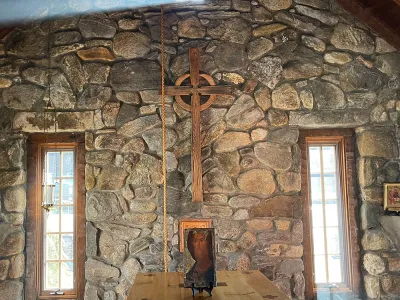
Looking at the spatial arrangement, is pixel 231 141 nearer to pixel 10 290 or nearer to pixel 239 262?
pixel 239 262

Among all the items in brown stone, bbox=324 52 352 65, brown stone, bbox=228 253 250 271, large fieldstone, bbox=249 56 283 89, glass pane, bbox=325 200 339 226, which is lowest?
brown stone, bbox=228 253 250 271

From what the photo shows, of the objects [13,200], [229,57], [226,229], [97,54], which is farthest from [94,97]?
[226,229]

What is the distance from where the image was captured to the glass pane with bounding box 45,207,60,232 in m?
3.98

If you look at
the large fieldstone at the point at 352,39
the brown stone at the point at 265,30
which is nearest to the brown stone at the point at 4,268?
the brown stone at the point at 265,30

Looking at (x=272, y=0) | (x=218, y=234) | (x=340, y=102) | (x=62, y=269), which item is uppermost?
(x=272, y=0)

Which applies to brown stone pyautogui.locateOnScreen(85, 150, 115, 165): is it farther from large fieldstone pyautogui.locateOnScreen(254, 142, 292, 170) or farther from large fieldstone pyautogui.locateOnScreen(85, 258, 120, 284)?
large fieldstone pyautogui.locateOnScreen(254, 142, 292, 170)

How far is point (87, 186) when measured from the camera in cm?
387

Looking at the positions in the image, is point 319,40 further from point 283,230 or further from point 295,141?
point 283,230

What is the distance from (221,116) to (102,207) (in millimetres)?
1241

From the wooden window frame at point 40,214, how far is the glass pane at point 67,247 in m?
0.05

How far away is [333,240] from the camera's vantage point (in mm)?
4055

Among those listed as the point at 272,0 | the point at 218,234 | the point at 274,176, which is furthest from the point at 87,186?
the point at 272,0

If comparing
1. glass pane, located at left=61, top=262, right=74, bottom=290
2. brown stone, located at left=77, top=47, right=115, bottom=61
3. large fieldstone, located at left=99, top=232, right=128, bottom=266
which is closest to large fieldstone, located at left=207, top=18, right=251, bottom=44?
brown stone, located at left=77, top=47, right=115, bottom=61

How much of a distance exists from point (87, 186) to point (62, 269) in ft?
2.44
